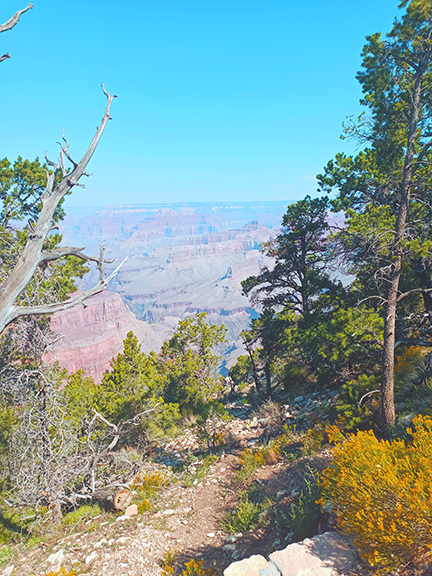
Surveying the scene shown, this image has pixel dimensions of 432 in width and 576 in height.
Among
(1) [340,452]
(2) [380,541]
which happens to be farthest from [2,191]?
(2) [380,541]

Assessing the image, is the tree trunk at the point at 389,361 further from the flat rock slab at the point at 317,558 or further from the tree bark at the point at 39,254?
the tree bark at the point at 39,254

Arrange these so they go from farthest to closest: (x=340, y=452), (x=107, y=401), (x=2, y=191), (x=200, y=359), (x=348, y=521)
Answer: (x=200, y=359), (x=2, y=191), (x=107, y=401), (x=340, y=452), (x=348, y=521)

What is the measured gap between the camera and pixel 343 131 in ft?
38.1

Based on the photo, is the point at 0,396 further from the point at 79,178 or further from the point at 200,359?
the point at 200,359

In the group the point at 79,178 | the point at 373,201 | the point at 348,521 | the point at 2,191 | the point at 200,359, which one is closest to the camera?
the point at 348,521

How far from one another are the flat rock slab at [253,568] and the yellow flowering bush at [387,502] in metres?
1.06

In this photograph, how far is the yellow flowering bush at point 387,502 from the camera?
3402 mm

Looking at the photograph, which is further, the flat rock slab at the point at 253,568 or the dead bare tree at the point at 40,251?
the flat rock slab at the point at 253,568

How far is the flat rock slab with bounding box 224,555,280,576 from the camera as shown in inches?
159

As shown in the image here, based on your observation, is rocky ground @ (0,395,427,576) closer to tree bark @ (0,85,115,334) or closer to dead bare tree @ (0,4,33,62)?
tree bark @ (0,85,115,334)

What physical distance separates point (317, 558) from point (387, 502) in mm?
1155

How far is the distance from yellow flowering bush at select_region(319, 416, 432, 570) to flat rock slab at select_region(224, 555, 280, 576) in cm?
106

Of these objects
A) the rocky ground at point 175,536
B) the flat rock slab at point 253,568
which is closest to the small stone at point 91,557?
the rocky ground at point 175,536

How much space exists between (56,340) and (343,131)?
37.2ft
